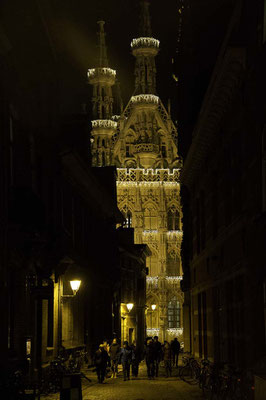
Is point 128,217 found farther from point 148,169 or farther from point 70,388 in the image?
point 70,388

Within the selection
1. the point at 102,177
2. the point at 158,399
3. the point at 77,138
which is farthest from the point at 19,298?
the point at 102,177

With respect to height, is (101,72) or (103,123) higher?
(101,72)

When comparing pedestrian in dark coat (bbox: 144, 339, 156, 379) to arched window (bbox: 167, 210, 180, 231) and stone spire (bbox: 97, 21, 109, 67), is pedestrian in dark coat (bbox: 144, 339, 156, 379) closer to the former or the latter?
arched window (bbox: 167, 210, 180, 231)

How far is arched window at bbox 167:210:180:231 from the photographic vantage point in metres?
77.8

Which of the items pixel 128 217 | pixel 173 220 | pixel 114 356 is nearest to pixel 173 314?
pixel 173 220

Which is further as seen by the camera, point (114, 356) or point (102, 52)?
point (102, 52)

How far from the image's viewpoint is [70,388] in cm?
1444

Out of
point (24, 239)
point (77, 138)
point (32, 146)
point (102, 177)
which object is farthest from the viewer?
point (102, 177)

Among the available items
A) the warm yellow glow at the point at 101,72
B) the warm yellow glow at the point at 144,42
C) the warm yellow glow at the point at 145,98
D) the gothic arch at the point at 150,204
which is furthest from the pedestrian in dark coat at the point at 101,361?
the warm yellow glow at the point at 144,42

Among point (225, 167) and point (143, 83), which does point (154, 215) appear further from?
point (225, 167)

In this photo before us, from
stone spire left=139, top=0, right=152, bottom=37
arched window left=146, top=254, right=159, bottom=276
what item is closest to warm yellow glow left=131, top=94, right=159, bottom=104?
stone spire left=139, top=0, right=152, bottom=37

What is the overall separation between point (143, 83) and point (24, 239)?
58.6 m

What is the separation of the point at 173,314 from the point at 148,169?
1333cm

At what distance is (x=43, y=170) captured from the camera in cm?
2544
